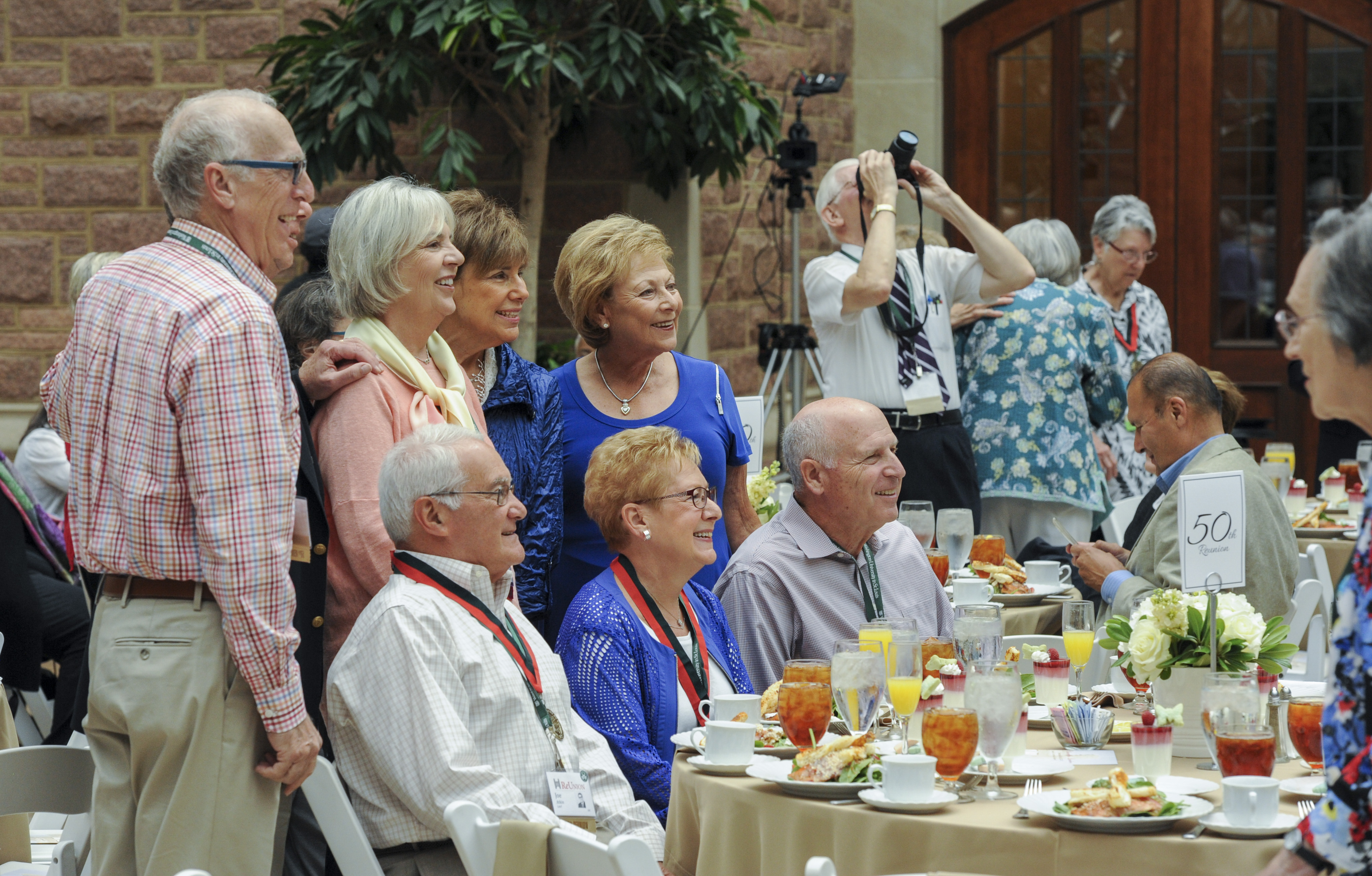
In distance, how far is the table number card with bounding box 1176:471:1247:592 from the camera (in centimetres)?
261

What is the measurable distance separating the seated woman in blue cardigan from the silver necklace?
0.46 m

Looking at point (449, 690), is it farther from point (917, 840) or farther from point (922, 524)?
point (922, 524)

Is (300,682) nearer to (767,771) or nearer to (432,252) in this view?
(767,771)

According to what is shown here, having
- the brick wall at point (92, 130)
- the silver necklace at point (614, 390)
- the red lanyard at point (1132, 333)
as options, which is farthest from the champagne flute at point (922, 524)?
the brick wall at point (92, 130)

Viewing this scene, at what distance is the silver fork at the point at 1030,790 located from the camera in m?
2.04

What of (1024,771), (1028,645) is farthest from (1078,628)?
(1024,771)

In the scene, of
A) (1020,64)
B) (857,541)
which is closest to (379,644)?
(857,541)

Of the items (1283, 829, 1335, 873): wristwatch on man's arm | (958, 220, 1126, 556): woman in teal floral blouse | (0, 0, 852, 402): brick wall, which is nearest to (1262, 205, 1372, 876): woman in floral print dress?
(1283, 829, 1335, 873): wristwatch on man's arm

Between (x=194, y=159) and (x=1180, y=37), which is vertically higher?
(x=1180, y=37)

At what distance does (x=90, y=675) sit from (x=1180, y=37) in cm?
756

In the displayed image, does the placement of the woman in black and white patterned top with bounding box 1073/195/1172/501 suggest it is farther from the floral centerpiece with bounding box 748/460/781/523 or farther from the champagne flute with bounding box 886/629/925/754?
the champagne flute with bounding box 886/629/925/754

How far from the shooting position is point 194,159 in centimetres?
230

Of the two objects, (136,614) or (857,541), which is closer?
(136,614)

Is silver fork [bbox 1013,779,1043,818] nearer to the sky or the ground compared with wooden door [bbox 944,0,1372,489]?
nearer to the ground
